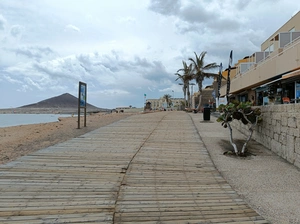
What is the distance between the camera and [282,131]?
7098 millimetres

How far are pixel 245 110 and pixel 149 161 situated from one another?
3.55 meters

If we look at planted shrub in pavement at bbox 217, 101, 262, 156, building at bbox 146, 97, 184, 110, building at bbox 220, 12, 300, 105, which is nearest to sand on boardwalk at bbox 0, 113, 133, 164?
planted shrub in pavement at bbox 217, 101, 262, 156

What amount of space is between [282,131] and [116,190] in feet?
16.2

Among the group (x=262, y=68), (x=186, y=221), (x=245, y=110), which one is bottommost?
(x=186, y=221)

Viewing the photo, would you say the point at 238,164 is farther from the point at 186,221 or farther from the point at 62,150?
the point at 62,150

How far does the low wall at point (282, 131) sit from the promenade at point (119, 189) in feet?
2.27

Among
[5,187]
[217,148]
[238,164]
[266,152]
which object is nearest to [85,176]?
[5,187]

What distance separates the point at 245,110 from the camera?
26.7ft

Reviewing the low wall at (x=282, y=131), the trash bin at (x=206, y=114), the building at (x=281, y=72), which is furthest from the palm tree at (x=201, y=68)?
the low wall at (x=282, y=131)

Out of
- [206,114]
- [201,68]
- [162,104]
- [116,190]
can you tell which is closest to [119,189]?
[116,190]

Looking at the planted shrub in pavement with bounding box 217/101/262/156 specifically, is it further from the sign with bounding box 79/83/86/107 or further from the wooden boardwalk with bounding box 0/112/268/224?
the sign with bounding box 79/83/86/107

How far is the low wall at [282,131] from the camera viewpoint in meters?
6.23

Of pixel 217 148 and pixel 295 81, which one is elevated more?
pixel 295 81

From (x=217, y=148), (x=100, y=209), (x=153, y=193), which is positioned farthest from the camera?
(x=217, y=148)
